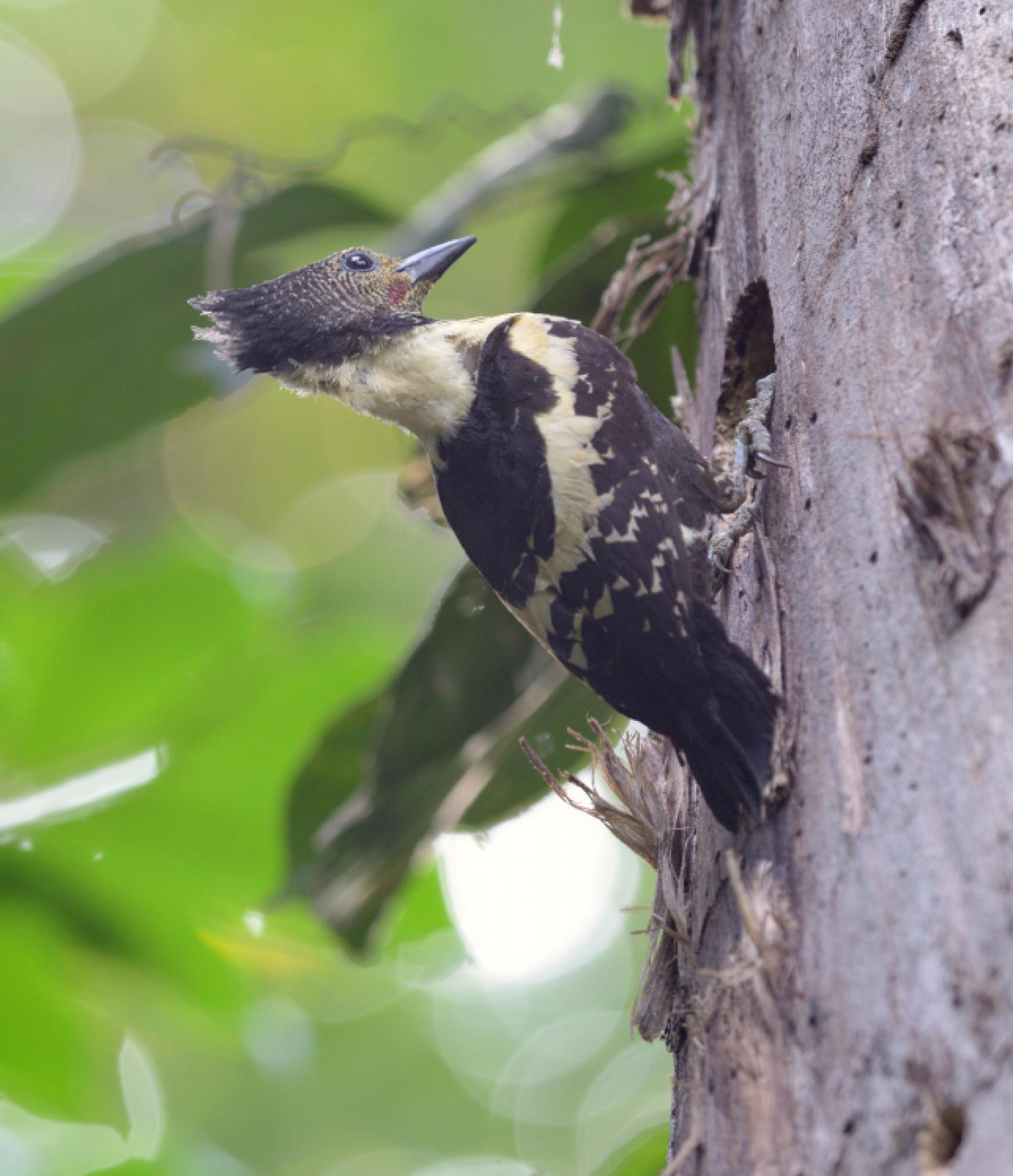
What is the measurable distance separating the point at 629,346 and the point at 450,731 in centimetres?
128

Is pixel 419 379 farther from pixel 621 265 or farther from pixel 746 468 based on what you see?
pixel 621 265

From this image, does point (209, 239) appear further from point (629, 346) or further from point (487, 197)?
point (629, 346)

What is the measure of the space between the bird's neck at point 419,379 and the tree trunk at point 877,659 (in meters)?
0.73

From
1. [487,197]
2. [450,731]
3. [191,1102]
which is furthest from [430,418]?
[191,1102]

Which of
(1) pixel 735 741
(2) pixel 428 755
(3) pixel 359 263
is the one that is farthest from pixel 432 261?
(1) pixel 735 741

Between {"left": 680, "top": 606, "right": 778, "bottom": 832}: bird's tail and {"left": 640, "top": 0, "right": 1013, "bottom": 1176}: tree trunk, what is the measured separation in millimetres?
48

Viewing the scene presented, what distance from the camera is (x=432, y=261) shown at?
10.2 feet

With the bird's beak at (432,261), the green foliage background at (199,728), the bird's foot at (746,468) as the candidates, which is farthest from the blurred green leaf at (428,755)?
the bird's foot at (746,468)

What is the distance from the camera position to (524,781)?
3.62 metres

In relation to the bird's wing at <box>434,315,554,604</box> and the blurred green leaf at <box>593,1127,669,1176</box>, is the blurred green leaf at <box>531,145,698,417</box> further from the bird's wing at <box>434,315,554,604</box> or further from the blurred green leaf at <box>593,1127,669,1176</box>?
the blurred green leaf at <box>593,1127,669,1176</box>

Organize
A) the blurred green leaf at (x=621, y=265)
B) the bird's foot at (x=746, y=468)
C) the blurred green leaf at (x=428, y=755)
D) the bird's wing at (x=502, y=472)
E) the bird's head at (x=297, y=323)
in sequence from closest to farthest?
the bird's foot at (x=746, y=468) → the bird's wing at (x=502, y=472) → the bird's head at (x=297, y=323) → the blurred green leaf at (x=428, y=755) → the blurred green leaf at (x=621, y=265)

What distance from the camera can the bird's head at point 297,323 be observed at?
2.84 metres

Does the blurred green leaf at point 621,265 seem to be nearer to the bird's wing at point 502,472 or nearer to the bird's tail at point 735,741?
the bird's wing at point 502,472

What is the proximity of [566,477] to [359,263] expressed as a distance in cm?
103
